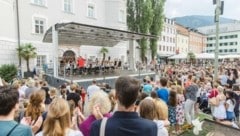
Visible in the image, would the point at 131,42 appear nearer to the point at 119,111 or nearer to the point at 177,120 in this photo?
the point at 177,120

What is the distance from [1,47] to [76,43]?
363 inches

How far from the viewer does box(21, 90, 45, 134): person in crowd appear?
14.7 ft

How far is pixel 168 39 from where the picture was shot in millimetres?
88938

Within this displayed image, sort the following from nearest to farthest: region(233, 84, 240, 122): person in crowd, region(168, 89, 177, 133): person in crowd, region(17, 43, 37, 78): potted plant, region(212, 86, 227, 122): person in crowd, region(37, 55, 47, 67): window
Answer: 1. region(212, 86, 227, 122): person in crowd
2. region(168, 89, 177, 133): person in crowd
3. region(233, 84, 240, 122): person in crowd
4. region(17, 43, 37, 78): potted plant
5. region(37, 55, 47, 67): window

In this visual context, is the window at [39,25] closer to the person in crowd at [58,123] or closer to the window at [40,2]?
the window at [40,2]

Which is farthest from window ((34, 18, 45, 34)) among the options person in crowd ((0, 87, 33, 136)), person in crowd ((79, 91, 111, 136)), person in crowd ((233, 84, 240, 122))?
person in crowd ((0, 87, 33, 136))

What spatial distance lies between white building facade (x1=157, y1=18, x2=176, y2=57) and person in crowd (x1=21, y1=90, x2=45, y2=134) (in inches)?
3085

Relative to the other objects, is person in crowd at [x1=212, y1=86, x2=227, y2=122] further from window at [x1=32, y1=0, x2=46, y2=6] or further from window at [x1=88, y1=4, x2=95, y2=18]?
window at [x1=88, y1=4, x2=95, y2=18]

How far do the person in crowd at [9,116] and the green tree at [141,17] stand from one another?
41462 mm

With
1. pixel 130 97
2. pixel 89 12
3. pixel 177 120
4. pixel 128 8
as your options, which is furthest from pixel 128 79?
pixel 128 8

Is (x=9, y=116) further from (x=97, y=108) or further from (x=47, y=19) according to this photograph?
(x=47, y=19)

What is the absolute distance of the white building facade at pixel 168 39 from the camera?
84562 mm

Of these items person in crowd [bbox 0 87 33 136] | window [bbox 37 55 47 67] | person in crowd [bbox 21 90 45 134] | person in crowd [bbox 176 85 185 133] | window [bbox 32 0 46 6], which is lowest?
person in crowd [bbox 176 85 185 133]

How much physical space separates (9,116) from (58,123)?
661 millimetres
